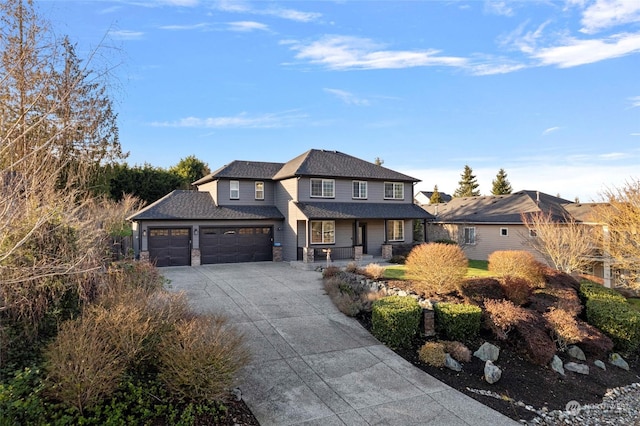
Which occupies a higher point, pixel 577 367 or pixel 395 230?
pixel 395 230

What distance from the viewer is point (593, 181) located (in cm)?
1628

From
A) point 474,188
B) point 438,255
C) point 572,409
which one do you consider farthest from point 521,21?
point 474,188

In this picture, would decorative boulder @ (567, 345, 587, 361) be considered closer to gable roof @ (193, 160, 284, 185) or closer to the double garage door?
the double garage door

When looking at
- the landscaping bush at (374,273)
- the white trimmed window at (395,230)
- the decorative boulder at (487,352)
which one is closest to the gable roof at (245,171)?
the white trimmed window at (395,230)

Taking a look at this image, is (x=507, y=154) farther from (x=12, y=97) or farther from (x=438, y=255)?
(x=12, y=97)

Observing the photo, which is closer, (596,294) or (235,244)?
(596,294)

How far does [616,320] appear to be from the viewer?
10992mm

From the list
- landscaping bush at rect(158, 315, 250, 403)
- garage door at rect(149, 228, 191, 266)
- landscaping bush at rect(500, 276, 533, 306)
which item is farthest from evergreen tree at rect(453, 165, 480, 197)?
landscaping bush at rect(158, 315, 250, 403)

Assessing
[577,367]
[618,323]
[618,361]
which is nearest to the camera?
[577,367]

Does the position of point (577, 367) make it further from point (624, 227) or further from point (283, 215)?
point (283, 215)

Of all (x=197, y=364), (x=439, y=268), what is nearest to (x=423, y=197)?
(x=439, y=268)

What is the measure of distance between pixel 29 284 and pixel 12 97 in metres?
3.70

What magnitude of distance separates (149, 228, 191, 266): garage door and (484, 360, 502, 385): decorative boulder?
1576cm

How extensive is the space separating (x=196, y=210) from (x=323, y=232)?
7.36 metres
